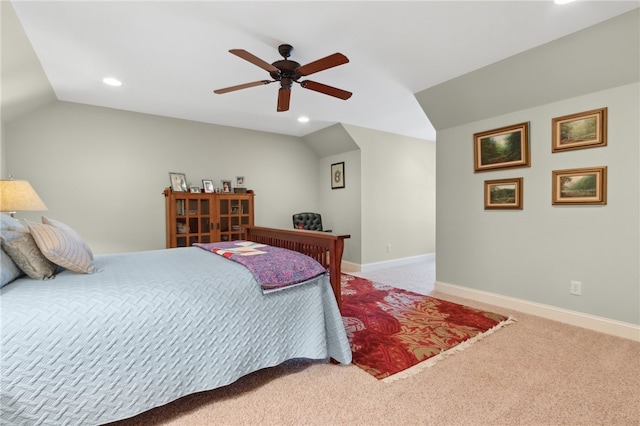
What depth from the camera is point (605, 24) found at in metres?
2.15

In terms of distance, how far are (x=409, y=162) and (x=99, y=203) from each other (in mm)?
4926

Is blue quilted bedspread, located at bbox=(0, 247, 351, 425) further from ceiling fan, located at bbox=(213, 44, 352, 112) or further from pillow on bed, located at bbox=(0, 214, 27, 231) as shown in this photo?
ceiling fan, located at bbox=(213, 44, 352, 112)

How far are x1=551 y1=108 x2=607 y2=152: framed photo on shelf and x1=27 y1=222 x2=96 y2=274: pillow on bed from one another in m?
3.89

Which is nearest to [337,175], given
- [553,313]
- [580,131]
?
[580,131]

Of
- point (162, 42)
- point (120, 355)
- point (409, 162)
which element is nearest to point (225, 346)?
point (120, 355)

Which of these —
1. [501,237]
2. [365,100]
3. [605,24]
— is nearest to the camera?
[605,24]

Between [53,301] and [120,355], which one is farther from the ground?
[53,301]

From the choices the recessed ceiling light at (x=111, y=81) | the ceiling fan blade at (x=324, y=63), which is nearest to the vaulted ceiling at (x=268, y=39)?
the recessed ceiling light at (x=111, y=81)

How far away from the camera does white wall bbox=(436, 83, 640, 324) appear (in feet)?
8.09

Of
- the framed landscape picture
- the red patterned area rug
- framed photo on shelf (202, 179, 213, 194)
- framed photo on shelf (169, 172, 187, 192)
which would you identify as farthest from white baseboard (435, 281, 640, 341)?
framed photo on shelf (169, 172, 187, 192)

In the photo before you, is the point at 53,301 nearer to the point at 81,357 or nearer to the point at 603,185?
the point at 81,357

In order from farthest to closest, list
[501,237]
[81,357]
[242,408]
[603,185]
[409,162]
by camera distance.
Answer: [409,162] < [501,237] < [603,185] < [242,408] < [81,357]

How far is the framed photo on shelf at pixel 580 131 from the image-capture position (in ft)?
8.41

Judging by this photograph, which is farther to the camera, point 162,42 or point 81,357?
point 162,42
